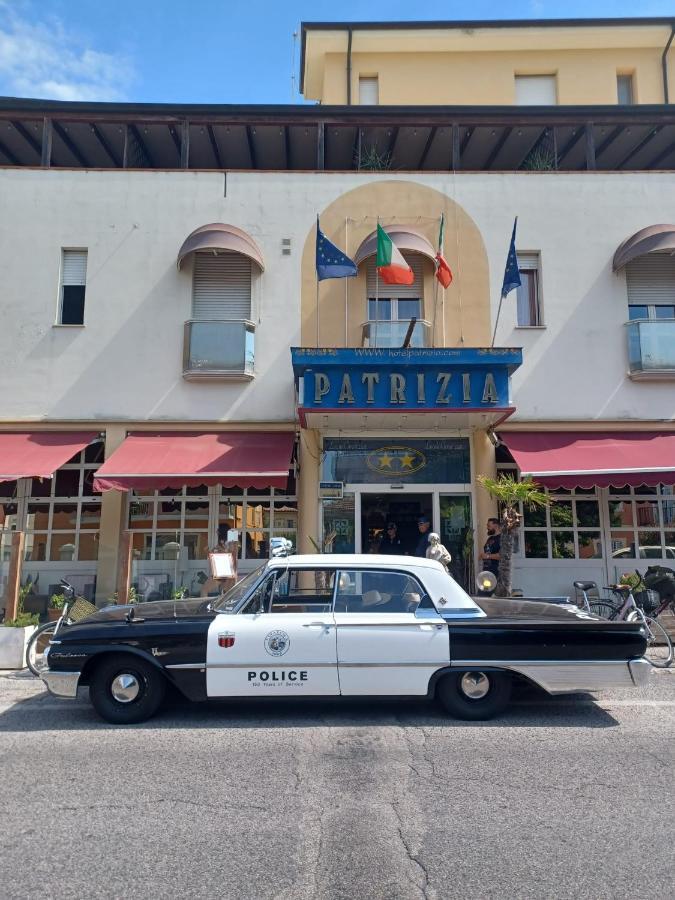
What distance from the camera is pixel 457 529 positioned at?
42.0ft

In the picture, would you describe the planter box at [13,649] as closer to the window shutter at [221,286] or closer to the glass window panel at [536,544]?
the window shutter at [221,286]

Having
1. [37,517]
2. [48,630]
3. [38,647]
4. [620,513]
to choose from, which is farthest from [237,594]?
[620,513]

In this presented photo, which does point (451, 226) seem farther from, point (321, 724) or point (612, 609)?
point (321, 724)

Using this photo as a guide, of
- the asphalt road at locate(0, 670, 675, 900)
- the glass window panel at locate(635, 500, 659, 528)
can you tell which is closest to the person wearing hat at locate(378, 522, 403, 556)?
the glass window panel at locate(635, 500, 659, 528)

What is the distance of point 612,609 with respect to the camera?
1005 cm

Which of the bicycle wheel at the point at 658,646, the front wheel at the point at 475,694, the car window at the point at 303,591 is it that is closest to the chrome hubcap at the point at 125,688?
the car window at the point at 303,591

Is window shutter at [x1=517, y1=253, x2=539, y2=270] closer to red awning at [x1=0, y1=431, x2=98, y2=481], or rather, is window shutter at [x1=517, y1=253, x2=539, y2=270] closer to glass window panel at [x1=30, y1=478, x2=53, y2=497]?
red awning at [x1=0, y1=431, x2=98, y2=481]

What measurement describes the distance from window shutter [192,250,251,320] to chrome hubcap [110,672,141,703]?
28.0ft

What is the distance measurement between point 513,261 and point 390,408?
356cm

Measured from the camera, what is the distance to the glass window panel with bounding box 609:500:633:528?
13.0m

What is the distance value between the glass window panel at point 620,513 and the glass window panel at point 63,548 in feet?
34.2

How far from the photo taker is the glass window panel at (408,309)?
13.5 metres

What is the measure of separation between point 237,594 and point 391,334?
7698mm

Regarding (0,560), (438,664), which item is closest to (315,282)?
(0,560)
